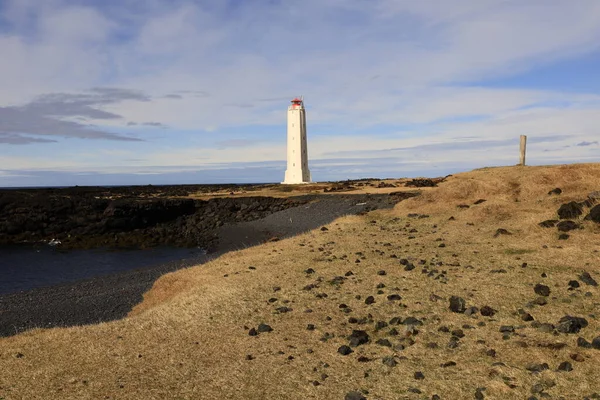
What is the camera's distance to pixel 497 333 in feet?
33.7

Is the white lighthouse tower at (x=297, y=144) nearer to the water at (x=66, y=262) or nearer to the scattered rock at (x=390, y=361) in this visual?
the water at (x=66, y=262)

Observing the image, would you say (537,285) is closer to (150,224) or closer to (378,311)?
(378,311)

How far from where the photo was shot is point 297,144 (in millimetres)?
90812

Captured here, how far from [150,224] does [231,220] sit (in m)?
9.96

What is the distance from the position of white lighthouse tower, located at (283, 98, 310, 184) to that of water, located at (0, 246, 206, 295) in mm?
50855

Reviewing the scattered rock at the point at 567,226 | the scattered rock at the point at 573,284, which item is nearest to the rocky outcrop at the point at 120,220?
the scattered rock at the point at 567,226

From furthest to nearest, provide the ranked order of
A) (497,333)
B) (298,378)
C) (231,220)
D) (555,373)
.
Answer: (231,220), (497,333), (298,378), (555,373)

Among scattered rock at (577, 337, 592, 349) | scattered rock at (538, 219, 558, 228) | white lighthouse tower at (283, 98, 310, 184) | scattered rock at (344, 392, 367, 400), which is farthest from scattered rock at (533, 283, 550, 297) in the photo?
white lighthouse tower at (283, 98, 310, 184)

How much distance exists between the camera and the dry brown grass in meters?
8.64

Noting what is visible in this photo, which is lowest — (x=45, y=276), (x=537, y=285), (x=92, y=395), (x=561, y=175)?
(x=45, y=276)

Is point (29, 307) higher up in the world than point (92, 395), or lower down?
lower down

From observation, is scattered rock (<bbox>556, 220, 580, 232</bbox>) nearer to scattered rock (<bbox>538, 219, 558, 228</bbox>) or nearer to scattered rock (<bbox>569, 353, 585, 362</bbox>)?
scattered rock (<bbox>538, 219, 558, 228</bbox>)

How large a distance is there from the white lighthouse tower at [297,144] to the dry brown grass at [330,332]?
70.9m

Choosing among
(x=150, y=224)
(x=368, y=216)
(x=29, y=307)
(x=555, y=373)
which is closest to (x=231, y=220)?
(x=150, y=224)
